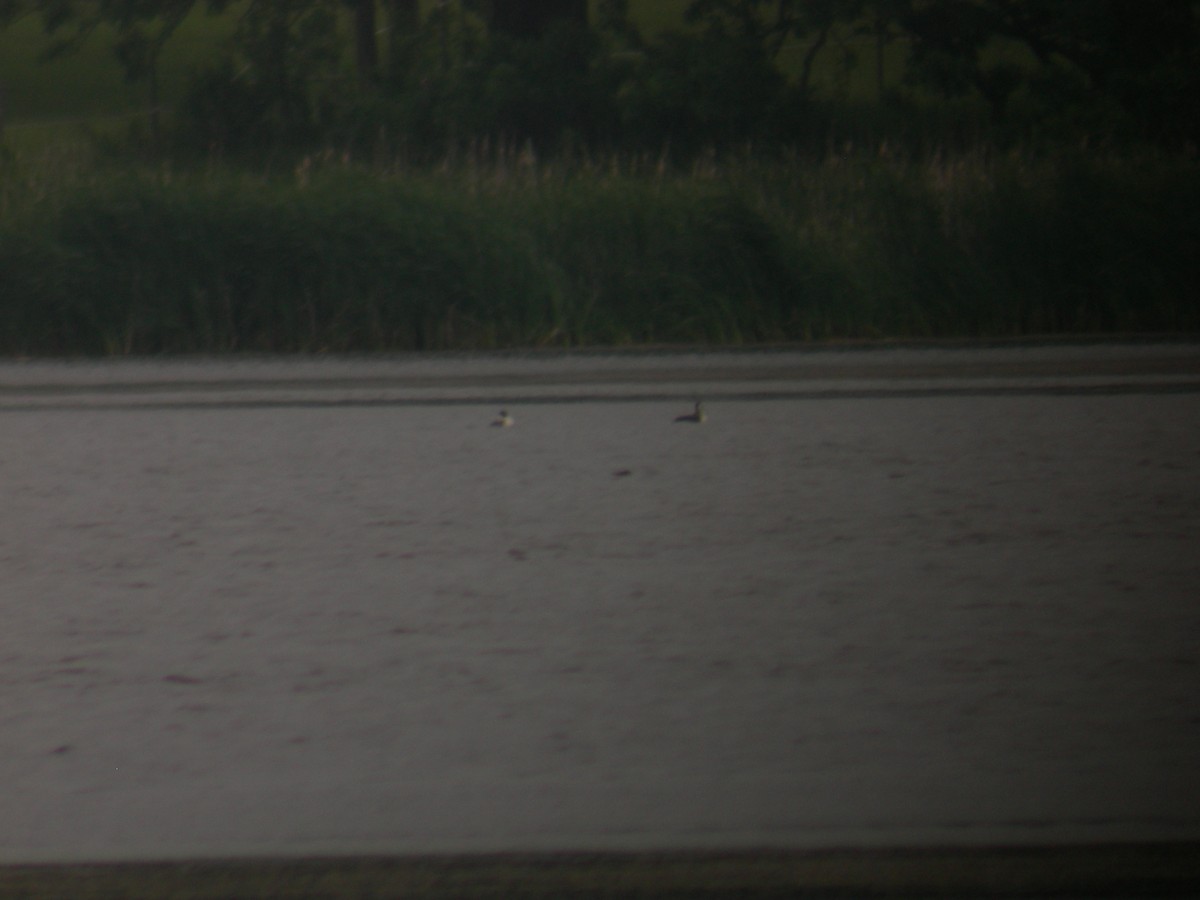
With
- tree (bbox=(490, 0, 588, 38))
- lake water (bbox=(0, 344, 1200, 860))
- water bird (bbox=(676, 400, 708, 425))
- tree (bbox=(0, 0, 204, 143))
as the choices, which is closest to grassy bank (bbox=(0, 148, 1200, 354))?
lake water (bbox=(0, 344, 1200, 860))

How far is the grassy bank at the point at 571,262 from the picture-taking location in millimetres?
16562

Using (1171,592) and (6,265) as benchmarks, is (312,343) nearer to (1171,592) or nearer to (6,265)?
(6,265)

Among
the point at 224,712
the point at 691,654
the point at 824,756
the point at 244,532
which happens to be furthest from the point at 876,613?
the point at 244,532

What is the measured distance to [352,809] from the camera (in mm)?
4676

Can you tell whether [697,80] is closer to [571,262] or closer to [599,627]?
[571,262]

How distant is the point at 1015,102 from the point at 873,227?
12691 millimetres

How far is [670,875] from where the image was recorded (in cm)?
418

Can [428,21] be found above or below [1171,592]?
below

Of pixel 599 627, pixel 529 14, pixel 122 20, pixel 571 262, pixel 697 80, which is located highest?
pixel 599 627

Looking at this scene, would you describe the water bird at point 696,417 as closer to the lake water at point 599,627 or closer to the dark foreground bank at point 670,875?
the lake water at point 599,627

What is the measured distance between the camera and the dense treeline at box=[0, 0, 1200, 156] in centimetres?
2759

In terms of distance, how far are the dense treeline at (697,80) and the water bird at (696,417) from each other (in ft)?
47.2

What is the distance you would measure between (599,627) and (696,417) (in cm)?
527

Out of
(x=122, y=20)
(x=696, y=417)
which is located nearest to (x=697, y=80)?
(x=122, y=20)
